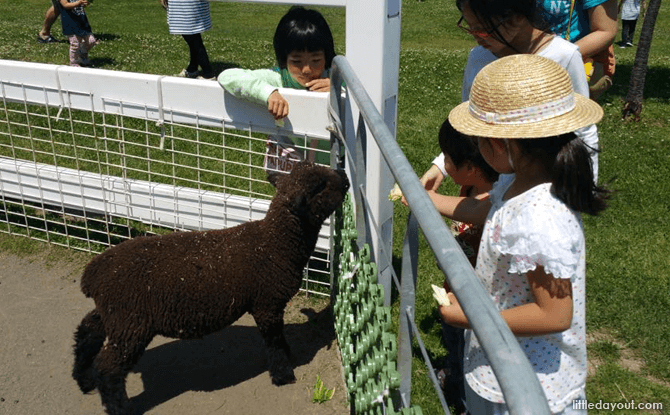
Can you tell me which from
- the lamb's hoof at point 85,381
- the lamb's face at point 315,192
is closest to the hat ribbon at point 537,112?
the lamb's face at point 315,192

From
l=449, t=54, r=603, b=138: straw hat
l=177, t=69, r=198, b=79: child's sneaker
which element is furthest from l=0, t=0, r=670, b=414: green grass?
l=449, t=54, r=603, b=138: straw hat

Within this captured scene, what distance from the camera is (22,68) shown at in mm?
4664

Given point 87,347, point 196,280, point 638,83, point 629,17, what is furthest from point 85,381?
point 629,17

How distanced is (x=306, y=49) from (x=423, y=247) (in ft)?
6.50

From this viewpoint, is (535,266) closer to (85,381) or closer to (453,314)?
(453,314)

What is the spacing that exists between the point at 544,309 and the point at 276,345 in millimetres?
2099

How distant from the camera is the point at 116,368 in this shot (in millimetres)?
3443

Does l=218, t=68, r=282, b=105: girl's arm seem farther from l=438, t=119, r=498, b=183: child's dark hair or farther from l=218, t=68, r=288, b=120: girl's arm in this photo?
l=438, t=119, r=498, b=183: child's dark hair

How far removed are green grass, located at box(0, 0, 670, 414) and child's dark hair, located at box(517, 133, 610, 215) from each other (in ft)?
6.47

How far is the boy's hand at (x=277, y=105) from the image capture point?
3.74 metres

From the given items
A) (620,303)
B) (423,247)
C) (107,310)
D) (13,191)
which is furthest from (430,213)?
(13,191)

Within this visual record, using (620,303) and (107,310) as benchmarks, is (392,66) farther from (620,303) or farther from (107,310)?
(620,303)

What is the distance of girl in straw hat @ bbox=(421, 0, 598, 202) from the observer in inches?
113

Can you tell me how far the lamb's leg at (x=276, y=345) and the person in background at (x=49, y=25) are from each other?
1134cm
